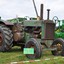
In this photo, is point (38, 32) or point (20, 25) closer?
point (38, 32)

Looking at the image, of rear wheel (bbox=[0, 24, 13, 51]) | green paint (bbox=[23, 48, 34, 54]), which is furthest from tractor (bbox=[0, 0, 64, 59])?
green paint (bbox=[23, 48, 34, 54])

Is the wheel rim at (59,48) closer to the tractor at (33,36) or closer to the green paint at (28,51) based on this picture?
the tractor at (33,36)

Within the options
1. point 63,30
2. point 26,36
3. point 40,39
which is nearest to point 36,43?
point 40,39

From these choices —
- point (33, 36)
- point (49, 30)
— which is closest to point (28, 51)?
point (49, 30)

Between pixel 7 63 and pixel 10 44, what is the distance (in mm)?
3643

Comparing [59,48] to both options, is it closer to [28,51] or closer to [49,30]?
[49,30]

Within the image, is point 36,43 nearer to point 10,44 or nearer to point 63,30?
point 10,44

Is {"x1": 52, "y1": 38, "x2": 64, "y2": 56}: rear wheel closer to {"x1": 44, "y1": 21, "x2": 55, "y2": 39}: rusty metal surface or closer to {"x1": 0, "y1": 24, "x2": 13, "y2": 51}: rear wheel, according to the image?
{"x1": 44, "y1": 21, "x2": 55, "y2": 39}: rusty metal surface

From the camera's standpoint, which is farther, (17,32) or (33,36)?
(17,32)

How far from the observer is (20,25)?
14.5 metres

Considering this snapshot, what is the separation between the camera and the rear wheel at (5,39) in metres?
13.9

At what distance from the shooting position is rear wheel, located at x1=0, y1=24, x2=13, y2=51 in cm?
1387

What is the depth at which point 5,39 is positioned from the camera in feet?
45.4

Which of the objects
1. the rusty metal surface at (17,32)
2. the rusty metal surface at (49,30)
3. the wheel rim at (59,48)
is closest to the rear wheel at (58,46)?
the wheel rim at (59,48)
